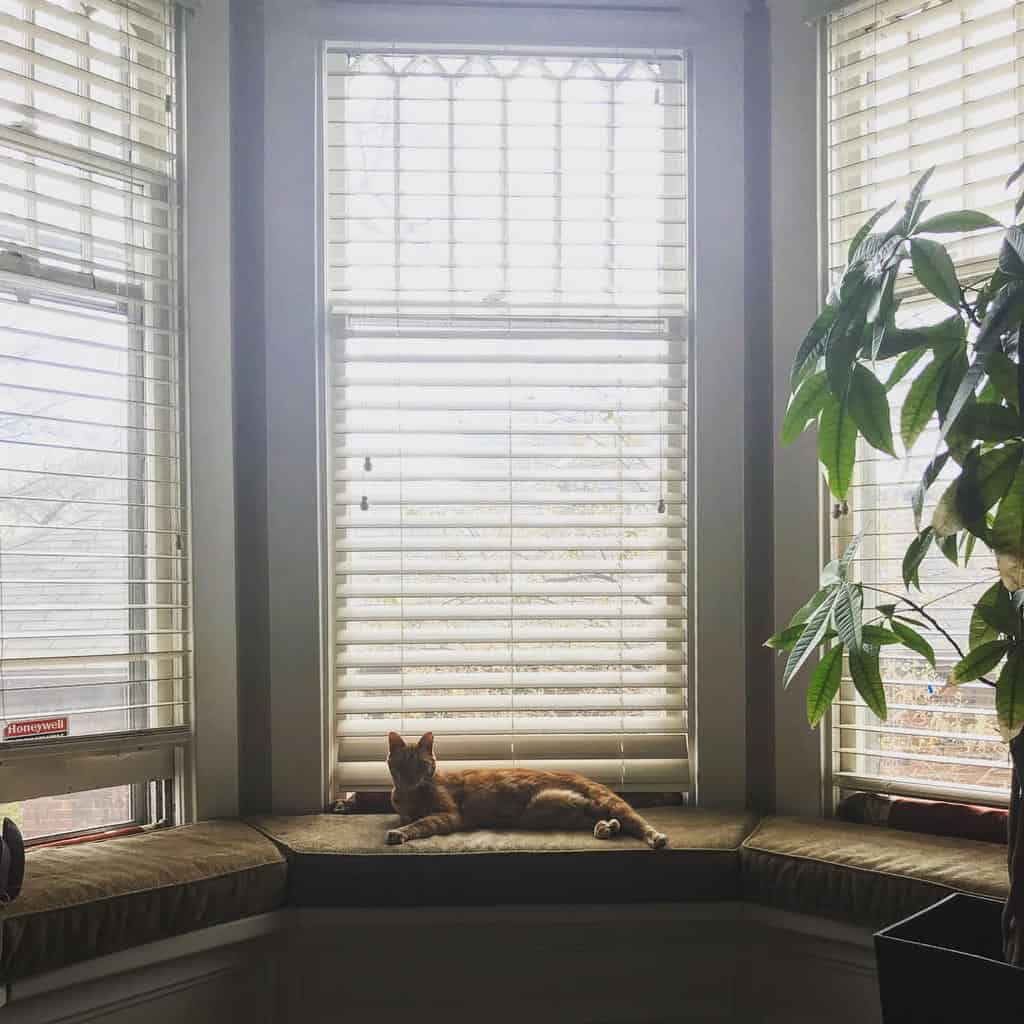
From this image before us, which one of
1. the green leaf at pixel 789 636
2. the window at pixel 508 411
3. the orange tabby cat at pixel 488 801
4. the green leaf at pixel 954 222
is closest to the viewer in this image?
the green leaf at pixel 954 222

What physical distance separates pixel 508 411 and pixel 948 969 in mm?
1737

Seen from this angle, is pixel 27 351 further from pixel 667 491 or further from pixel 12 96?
pixel 667 491

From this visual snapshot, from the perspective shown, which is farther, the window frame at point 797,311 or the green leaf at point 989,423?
the window frame at point 797,311

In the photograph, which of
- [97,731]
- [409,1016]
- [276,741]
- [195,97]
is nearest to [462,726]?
[276,741]

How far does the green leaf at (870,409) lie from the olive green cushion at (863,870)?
1.01m

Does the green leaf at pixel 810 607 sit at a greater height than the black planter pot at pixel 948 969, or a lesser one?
greater

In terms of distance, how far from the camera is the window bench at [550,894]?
7.07 feet

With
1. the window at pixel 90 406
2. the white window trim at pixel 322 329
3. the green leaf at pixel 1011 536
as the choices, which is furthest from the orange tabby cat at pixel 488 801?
the green leaf at pixel 1011 536

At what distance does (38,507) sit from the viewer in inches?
93.7


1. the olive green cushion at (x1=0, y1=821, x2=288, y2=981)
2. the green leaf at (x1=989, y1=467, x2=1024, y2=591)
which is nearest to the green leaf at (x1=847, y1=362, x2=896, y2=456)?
the green leaf at (x1=989, y1=467, x2=1024, y2=591)

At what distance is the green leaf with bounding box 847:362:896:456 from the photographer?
1.56 metres

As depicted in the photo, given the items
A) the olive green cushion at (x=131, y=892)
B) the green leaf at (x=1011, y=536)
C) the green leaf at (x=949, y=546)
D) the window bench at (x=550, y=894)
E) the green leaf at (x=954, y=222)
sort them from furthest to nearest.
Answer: the window bench at (x=550, y=894), the olive green cushion at (x=131, y=892), the green leaf at (x=949, y=546), the green leaf at (x=954, y=222), the green leaf at (x=1011, y=536)

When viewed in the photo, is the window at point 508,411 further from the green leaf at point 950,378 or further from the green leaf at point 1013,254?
the green leaf at point 1013,254

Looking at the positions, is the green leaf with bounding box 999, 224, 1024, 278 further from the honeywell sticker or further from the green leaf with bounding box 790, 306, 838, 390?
the honeywell sticker
